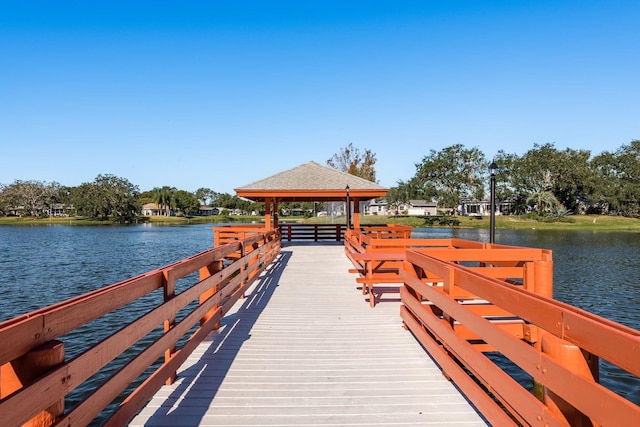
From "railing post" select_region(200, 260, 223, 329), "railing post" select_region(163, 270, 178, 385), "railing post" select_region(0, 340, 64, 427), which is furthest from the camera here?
"railing post" select_region(200, 260, 223, 329)

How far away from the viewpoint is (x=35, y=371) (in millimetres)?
1776

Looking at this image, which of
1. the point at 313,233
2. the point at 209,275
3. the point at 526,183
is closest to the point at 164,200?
the point at 526,183

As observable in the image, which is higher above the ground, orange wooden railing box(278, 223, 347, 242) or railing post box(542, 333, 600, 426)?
railing post box(542, 333, 600, 426)

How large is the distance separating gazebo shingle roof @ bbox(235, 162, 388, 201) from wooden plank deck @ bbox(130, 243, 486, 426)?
9.94 m

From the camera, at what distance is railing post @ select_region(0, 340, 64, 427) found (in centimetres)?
171

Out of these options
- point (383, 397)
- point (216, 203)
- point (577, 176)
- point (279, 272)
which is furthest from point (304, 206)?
point (383, 397)

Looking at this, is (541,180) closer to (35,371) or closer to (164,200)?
(35,371)

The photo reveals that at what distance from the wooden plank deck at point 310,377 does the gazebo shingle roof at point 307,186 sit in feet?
32.6

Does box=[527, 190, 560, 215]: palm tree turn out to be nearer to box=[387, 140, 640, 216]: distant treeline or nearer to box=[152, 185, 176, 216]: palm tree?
box=[387, 140, 640, 216]: distant treeline

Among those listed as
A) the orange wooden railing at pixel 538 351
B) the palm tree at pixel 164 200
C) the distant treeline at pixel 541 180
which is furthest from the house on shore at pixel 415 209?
the orange wooden railing at pixel 538 351

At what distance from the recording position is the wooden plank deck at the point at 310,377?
3.14 meters

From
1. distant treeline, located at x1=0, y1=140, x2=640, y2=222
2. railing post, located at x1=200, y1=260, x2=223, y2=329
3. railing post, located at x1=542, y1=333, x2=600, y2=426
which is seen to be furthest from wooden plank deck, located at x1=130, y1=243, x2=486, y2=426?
distant treeline, located at x1=0, y1=140, x2=640, y2=222

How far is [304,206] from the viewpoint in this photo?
381 feet

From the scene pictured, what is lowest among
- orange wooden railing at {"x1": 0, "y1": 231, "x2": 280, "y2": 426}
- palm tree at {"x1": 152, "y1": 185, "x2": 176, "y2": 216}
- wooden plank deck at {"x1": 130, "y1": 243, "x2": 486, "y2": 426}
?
wooden plank deck at {"x1": 130, "y1": 243, "x2": 486, "y2": 426}
